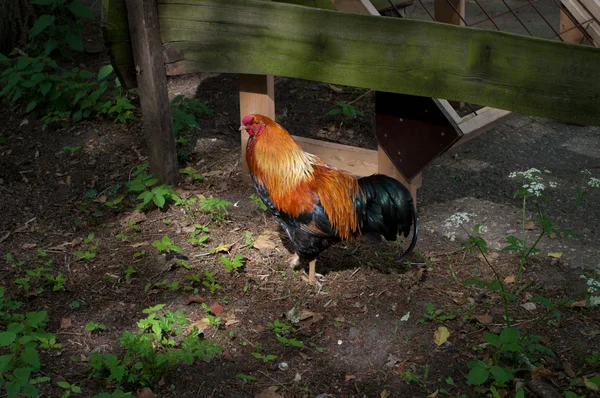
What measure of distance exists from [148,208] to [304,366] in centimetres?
189

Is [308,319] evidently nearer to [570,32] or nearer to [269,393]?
[269,393]

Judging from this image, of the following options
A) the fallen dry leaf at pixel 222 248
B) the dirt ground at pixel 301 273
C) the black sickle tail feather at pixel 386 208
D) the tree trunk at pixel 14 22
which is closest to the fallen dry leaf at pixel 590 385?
the dirt ground at pixel 301 273

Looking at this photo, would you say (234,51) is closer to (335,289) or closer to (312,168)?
(312,168)

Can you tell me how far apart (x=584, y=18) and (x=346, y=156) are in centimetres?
239

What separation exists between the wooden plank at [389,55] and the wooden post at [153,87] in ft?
0.40

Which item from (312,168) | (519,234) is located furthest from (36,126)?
(519,234)

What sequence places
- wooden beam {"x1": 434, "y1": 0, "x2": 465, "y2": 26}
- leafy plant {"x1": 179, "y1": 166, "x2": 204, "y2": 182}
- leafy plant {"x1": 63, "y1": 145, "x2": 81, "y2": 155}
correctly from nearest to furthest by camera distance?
leafy plant {"x1": 179, "y1": 166, "x2": 204, "y2": 182}, leafy plant {"x1": 63, "y1": 145, "x2": 81, "y2": 155}, wooden beam {"x1": 434, "y1": 0, "x2": 465, "y2": 26}

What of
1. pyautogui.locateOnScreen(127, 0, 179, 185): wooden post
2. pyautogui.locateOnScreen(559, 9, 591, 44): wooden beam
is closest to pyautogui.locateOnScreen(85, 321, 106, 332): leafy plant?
pyautogui.locateOnScreen(127, 0, 179, 185): wooden post

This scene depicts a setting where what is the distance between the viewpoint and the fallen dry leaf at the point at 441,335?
3.69 m

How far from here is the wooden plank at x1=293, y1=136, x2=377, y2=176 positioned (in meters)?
4.64

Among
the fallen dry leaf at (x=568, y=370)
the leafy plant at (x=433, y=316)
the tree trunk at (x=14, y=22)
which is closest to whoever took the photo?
the fallen dry leaf at (x=568, y=370)

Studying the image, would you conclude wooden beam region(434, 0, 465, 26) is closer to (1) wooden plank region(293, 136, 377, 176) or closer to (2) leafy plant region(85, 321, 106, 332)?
(1) wooden plank region(293, 136, 377, 176)

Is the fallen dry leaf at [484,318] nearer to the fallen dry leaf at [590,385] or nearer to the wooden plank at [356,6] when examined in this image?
the fallen dry leaf at [590,385]

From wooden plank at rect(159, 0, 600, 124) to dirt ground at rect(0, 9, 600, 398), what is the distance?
1084 mm
